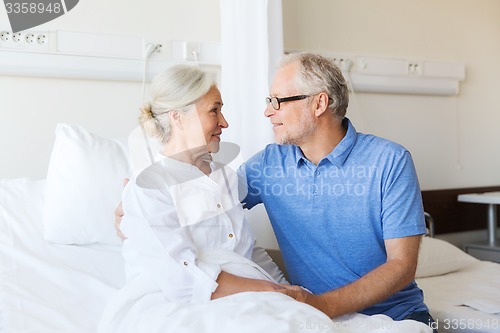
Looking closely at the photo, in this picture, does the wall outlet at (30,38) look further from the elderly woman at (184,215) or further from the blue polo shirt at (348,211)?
the blue polo shirt at (348,211)

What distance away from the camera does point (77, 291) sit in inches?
68.2

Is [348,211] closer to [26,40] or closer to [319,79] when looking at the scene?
[319,79]

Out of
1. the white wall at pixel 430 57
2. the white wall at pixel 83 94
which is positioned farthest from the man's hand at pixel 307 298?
the white wall at pixel 430 57

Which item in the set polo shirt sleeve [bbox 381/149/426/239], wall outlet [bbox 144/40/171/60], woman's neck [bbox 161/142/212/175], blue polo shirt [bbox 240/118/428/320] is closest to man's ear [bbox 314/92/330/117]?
blue polo shirt [bbox 240/118/428/320]

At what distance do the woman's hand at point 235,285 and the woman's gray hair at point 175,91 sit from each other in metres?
0.48

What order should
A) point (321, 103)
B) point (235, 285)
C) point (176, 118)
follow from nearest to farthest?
Answer: point (235, 285)
point (176, 118)
point (321, 103)

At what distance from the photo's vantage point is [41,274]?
5.72 ft

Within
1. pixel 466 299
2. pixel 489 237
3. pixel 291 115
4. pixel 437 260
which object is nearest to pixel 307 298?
pixel 291 115

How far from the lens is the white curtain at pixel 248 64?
225 cm

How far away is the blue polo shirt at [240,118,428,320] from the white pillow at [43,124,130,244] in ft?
1.70

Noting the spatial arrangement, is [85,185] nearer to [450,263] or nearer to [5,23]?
[5,23]

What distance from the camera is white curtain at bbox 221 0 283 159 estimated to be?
88.7 inches

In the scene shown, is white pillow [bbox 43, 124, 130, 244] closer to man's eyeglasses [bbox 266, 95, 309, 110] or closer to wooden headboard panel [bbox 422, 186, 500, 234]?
man's eyeglasses [bbox 266, 95, 309, 110]

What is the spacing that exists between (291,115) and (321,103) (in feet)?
0.32
